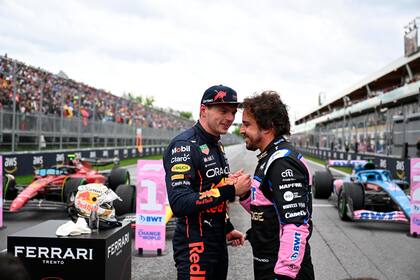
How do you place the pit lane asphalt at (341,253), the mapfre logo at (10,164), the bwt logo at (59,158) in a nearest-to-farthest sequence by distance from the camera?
the pit lane asphalt at (341,253), the mapfre logo at (10,164), the bwt logo at (59,158)

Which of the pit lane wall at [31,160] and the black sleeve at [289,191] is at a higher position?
the black sleeve at [289,191]

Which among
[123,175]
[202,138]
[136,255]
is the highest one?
[202,138]

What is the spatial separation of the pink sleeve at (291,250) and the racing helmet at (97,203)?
48.0 inches

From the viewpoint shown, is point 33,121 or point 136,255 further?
point 33,121

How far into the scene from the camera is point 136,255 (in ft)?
17.8

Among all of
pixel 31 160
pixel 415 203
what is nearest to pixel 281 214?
pixel 415 203

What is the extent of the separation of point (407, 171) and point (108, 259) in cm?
1161

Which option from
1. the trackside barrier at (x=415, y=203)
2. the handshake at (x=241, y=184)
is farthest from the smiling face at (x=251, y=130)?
the trackside barrier at (x=415, y=203)

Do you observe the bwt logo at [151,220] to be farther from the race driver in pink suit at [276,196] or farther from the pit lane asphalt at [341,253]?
the race driver in pink suit at [276,196]

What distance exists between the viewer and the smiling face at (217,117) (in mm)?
2547

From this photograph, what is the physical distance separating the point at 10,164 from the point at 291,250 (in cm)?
1146

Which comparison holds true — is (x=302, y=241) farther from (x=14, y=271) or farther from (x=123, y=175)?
(x=123, y=175)

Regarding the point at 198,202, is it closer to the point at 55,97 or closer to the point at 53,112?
the point at 53,112

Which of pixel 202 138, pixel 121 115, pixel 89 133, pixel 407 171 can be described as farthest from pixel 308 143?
pixel 202 138
